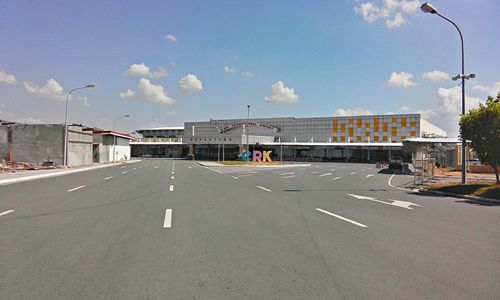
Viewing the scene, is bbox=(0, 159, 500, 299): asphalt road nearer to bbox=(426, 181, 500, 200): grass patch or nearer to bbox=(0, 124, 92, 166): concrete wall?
bbox=(426, 181, 500, 200): grass patch

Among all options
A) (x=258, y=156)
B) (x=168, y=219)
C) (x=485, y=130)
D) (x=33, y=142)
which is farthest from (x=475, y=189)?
(x=258, y=156)

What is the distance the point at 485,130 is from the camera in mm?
15234

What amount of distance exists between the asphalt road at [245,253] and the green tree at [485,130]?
612cm

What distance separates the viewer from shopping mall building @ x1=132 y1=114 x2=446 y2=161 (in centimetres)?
6719

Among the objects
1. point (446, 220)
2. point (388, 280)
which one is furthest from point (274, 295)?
point (446, 220)

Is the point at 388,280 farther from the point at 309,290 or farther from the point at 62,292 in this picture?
the point at 62,292

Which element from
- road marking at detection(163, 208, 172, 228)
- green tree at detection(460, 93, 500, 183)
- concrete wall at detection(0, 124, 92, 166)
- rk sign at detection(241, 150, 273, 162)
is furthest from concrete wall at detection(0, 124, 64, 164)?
green tree at detection(460, 93, 500, 183)

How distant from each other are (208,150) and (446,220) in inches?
2875

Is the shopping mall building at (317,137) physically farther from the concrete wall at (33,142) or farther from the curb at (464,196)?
the curb at (464,196)

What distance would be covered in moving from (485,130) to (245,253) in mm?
14571

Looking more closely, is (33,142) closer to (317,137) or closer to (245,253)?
(245,253)

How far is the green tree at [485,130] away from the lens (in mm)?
14859

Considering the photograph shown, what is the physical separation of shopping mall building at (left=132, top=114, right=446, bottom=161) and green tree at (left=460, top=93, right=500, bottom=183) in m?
46.6

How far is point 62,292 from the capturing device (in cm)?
407
